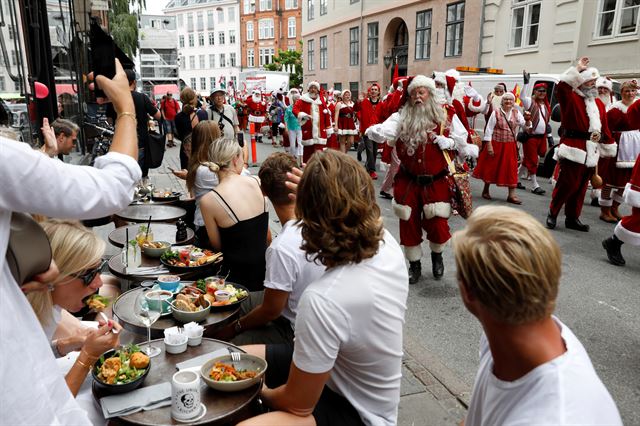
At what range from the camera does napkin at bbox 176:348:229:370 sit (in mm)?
2117

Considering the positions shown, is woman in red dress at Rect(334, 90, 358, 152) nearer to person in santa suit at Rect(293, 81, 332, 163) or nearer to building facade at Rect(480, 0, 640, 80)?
person in santa suit at Rect(293, 81, 332, 163)

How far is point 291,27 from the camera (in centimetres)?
6241

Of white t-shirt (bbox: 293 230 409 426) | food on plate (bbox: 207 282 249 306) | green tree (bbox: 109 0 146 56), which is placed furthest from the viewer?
green tree (bbox: 109 0 146 56)

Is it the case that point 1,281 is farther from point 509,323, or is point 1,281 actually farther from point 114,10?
point 114,10

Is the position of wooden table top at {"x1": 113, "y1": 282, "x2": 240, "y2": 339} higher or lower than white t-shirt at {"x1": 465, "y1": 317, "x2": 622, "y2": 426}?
lower

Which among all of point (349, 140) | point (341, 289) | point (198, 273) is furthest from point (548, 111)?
point (341, 289)

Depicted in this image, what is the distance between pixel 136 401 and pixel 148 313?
0.63 m

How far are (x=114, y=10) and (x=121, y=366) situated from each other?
19.8 metres

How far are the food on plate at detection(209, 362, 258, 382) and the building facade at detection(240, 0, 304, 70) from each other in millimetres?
63526

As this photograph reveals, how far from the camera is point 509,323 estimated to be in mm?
1197

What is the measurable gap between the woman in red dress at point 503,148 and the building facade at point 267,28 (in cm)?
5660

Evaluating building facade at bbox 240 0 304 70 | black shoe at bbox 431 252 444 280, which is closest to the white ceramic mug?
black shoe at bbox 431 252 444 280

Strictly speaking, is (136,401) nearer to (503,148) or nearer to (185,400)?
(185,400)

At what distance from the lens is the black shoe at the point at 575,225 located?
6938mm
